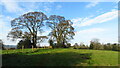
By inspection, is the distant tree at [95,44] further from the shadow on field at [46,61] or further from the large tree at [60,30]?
the shadow on field at [46,61]

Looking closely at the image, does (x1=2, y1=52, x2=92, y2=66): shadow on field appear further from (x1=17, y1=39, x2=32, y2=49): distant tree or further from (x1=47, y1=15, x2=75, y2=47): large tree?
(x1=47, y1=15, x2=75, y2=47): large tree

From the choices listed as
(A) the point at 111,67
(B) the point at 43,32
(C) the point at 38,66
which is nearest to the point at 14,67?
(C) the point at 38,66

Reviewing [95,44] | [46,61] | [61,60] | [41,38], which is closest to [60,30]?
[41,38]

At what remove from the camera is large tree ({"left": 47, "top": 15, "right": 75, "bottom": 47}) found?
21939mm

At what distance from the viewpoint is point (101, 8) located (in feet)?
31.3

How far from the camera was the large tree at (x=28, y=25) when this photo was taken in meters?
19.8

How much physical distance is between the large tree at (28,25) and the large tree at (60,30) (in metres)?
2.44

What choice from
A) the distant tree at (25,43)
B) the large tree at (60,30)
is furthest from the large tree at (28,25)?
the large tree at (60,30)

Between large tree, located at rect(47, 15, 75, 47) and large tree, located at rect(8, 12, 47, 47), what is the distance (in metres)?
2.44

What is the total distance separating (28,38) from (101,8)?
1590 centimetres

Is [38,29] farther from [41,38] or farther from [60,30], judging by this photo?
[60,30]

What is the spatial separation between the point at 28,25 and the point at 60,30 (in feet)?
24.1

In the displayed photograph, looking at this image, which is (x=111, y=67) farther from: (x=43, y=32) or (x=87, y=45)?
(x=43, y=32)

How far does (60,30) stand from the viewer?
22.1 meters
